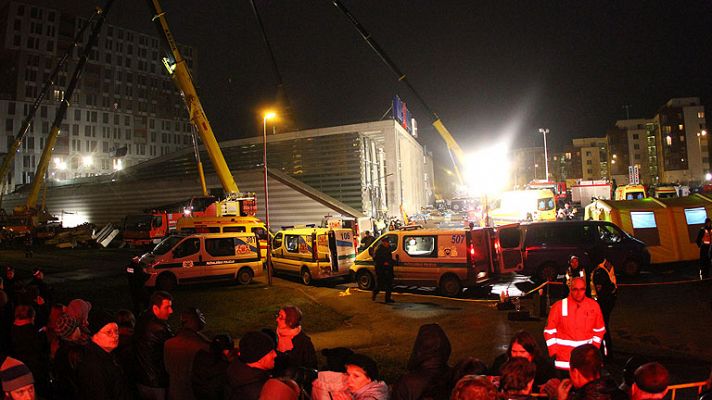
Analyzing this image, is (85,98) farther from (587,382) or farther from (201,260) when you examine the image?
(587,382)

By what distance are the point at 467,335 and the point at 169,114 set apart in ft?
360

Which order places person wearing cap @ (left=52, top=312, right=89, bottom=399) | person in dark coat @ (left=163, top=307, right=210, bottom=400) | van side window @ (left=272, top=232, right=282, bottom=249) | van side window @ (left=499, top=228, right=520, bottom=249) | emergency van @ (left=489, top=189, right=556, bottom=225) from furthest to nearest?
emergency van @ (left=489, top=189, right=556, bottom=225) < van side window @ (left=272, top=232, right=282, bottom=249) < van side window @ (left=499, top=228, right=520, bottom=249) < person wearing cap @ (left=52, top=312, right=89, bottom=399) < person in dark coat @ (left=163, top=307, right=210, bottom=400)

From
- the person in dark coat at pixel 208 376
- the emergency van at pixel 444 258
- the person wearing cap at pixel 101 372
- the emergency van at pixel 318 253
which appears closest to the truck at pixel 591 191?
the emergency van at pixel 318 253

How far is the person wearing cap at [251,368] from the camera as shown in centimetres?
342

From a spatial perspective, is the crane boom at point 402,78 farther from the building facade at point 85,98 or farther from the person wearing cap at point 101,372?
the building facade at point 85,98

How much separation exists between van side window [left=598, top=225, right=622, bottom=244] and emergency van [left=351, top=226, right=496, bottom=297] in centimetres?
352

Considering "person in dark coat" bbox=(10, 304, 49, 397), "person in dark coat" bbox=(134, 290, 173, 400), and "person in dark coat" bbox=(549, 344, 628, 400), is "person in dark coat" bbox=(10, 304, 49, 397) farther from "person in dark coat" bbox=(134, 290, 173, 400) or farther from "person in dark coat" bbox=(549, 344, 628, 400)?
"person in dark coat" bbox=(549, 344, 628, 400)

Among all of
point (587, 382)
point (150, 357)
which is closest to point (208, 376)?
point (150, 357)

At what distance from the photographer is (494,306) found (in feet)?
37.4

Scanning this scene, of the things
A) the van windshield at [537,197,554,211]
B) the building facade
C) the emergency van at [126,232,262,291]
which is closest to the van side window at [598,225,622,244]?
the emergency van at [126,232,262,291]

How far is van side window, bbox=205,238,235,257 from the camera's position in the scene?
16.0 metres

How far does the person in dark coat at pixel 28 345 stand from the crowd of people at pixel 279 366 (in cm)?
1

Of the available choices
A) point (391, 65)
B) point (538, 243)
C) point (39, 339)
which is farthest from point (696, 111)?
point (39, 339)

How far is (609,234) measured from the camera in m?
14.0
